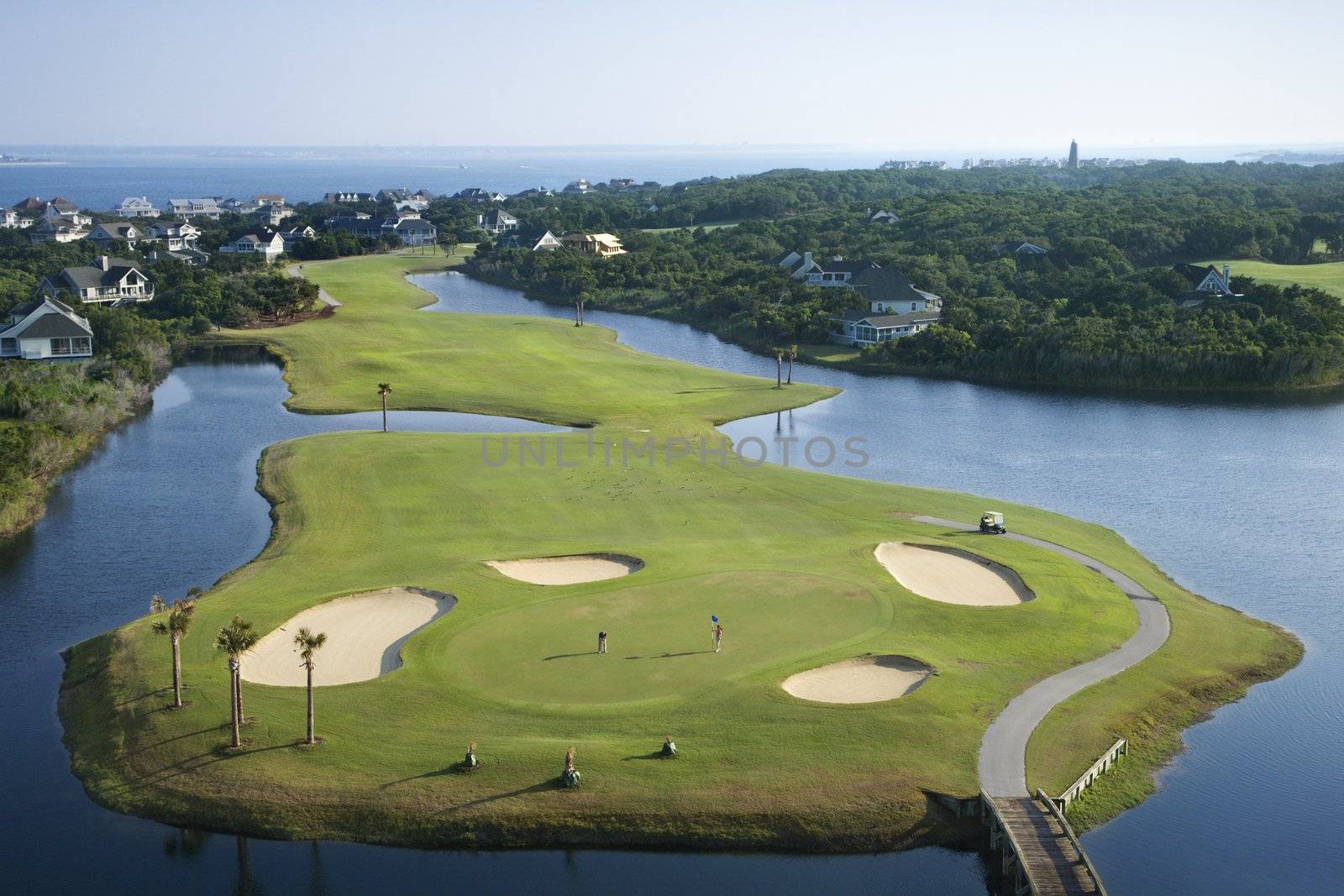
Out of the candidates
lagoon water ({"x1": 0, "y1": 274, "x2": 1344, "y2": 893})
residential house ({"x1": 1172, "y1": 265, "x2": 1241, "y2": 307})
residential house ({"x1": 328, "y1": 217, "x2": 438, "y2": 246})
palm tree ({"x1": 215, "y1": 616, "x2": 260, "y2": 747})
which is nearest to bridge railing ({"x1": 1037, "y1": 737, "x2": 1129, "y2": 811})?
lagoon water ({"x1": 0, "y1": 274, "x2": 1344, "y2": 893})

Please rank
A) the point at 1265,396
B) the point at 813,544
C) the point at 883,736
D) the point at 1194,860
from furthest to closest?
the point at 1265,396 → the point at 813,544 → the point at 883,736 → the point at 1194,860

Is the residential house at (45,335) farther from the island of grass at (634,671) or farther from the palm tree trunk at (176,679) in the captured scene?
the palm tree trunk at (176,679)

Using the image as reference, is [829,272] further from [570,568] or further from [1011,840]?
[1011,840]

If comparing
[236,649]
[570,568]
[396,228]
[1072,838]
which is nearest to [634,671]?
[570,568]

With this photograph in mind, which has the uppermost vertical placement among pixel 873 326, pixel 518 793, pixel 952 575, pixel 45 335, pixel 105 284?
pixel 105 284

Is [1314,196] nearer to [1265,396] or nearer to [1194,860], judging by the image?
[1265,396]

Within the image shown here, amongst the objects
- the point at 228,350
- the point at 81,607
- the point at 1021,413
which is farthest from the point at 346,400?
the point at 1021,413

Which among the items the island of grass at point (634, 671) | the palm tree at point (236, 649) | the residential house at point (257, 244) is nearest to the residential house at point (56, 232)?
the residential house at point (257, 244)
